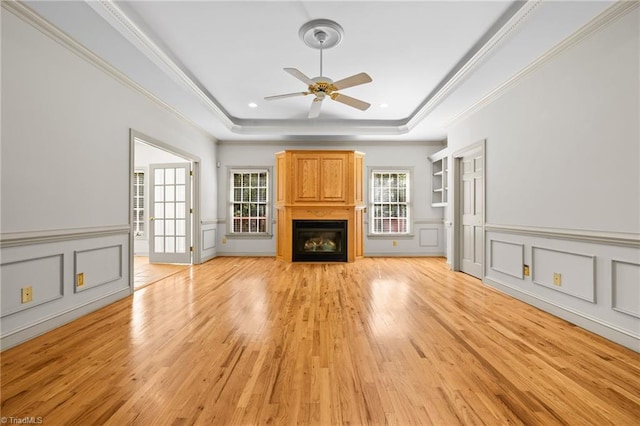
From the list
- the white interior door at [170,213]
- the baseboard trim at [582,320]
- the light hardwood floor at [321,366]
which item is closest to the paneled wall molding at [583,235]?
the baseboard trim at [582,320]

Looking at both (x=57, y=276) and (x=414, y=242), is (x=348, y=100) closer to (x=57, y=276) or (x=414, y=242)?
(x=57, y=276)

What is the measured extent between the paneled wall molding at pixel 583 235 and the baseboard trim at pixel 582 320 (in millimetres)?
686

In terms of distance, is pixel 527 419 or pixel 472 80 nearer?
pixel 527 419

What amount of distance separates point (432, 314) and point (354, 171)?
3824 mm

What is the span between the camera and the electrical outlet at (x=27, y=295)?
2.42m

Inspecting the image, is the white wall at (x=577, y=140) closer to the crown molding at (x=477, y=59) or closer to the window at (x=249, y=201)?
the crown molding at (x=477, y=59)

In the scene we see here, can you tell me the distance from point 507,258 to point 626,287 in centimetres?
148

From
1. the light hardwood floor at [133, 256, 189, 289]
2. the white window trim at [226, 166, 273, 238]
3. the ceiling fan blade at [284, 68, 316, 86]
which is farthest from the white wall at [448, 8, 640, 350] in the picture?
the light hardwood floor at [133, 256, 189, 289]

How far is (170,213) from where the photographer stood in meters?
6.07

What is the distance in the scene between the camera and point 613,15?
96.8 inches

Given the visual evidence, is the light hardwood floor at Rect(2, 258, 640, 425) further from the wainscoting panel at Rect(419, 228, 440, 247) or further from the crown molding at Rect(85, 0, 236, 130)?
the wainscoting panel at Rect(419, 228, 440, 247)

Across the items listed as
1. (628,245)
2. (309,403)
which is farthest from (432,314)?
(309,403)

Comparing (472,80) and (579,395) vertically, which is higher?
(472,80)

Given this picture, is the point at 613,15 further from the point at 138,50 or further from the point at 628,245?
the point at 138,50
